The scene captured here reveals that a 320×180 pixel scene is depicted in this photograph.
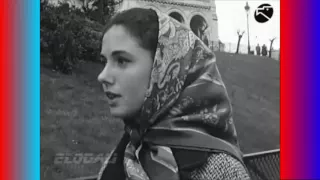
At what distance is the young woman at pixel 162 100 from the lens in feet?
9.39

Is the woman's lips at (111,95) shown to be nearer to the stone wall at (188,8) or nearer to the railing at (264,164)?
the stone wall at (188,8)

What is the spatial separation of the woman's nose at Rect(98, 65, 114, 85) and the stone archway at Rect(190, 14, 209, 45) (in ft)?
1.94

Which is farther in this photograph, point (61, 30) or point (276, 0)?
point (276, 0)

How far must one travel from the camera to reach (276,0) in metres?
3.14

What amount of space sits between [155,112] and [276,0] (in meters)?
1.12

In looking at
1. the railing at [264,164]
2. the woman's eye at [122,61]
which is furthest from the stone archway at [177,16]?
the railing at [264,164]

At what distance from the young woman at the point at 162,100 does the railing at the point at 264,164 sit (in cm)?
15

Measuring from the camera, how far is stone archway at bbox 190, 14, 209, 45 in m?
3.00
